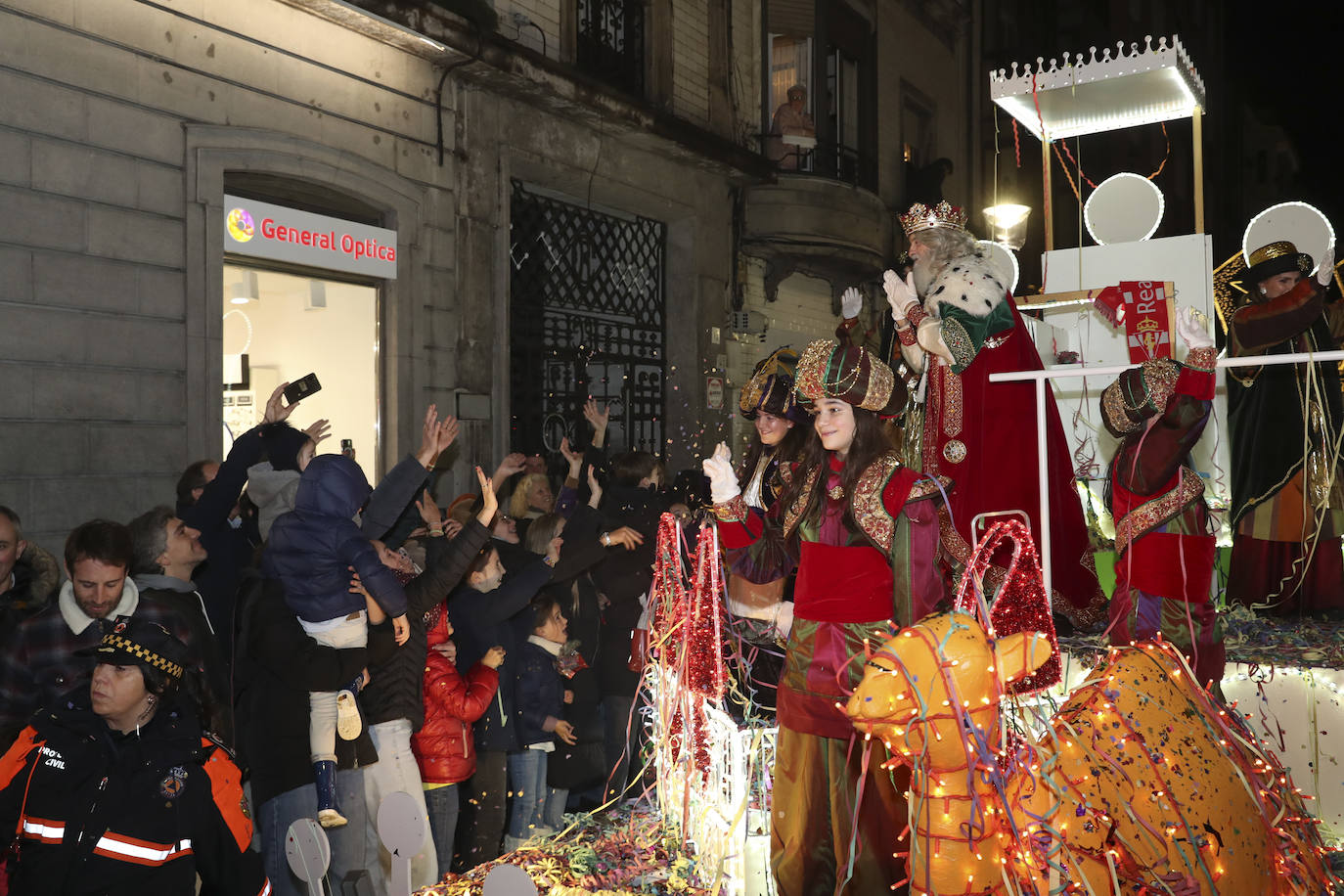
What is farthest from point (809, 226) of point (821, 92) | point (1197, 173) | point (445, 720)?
point (445, 720)

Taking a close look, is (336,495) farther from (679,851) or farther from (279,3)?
(279,3)

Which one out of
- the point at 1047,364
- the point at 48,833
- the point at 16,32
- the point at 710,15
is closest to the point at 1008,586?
the point at 48,833

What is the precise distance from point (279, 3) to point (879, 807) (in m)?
7.18

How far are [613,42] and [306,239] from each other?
5.03 meters

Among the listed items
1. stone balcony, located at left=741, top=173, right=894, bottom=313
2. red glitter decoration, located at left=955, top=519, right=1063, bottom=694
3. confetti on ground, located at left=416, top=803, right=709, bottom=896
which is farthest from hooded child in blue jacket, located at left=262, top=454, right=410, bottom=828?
stone balcony, located at left=741, top=173, right=894, bottom=313

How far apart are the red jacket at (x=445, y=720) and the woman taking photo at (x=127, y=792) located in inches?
56.0

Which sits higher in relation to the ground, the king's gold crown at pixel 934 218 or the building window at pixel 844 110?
the building window at pixel 844 110

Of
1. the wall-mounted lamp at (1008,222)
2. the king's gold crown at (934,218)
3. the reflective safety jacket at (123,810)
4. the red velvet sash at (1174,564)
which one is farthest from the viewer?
the wall-mounted lamp at (1008,222)

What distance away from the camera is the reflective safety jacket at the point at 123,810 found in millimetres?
3074

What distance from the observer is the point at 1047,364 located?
725 cm

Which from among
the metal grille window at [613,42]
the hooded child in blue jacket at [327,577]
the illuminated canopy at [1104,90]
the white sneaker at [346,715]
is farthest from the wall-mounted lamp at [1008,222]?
the white sneaker at [346,715]

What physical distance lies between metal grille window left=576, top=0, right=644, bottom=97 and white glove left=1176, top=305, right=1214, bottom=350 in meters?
8.24

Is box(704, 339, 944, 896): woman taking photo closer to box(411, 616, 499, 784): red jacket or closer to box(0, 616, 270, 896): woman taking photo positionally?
box(411, 616, 499, 784): red jacket

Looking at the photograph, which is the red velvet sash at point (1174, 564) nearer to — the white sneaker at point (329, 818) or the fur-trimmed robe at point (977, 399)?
the fur-trimmed robe at point (977, 399)
